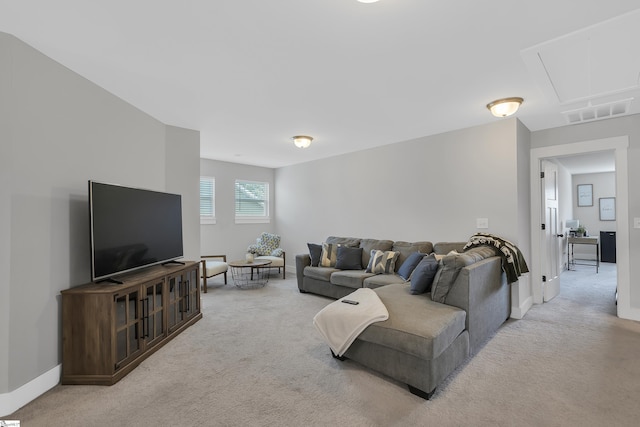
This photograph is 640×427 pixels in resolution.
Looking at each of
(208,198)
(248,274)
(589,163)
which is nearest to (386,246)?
(248,274)

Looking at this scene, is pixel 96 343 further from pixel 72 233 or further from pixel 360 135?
pixel 360 135

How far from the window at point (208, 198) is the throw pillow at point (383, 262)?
3.52 metres

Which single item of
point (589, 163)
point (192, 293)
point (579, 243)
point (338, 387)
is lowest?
point (338, 387)

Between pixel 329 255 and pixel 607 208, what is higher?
pixel 607 208

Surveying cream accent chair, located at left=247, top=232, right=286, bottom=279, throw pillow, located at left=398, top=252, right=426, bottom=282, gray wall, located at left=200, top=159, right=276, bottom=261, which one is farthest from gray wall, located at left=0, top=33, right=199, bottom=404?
cream accent chair, located at left=247, top=232, right=286, bottom=279

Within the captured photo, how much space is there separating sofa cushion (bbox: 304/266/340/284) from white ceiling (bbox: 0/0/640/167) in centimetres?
231

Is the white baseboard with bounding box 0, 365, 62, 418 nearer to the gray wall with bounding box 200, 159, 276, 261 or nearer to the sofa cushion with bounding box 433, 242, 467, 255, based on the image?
the gray wall with bounding box 200, 159, 276, 261

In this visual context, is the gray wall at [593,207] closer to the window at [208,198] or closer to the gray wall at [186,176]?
the window at [208,198]

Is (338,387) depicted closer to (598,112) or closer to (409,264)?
(409,264)

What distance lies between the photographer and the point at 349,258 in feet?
15.7

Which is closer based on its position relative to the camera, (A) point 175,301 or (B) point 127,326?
(B) point 127,326

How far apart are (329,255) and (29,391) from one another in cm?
369

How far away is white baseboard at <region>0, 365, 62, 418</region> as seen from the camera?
198 cm

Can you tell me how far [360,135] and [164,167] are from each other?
9.09 feet
